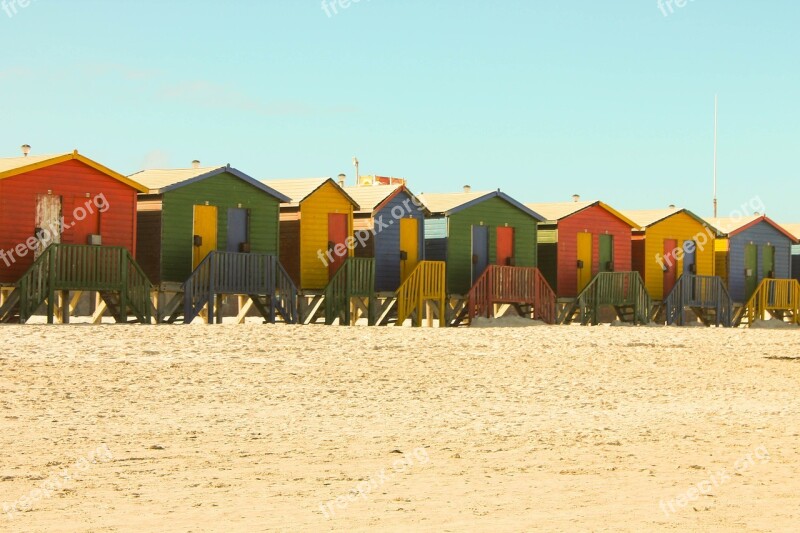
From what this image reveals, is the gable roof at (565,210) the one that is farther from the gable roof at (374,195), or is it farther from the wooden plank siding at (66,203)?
the wooden plank siding at (66,203)

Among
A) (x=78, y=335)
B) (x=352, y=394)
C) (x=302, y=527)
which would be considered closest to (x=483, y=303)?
(x=78, y=335)

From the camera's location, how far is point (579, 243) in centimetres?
3734

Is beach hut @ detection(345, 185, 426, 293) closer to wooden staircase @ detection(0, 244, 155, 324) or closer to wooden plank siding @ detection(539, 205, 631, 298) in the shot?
wooden plank siding @ detection(539, 205, 631, 298)

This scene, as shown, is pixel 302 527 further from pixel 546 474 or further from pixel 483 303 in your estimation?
pixel 483 303

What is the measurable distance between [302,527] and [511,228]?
26.6m

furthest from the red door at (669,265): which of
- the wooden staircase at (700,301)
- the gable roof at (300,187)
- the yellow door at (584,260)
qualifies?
the gable roof at (300,187)

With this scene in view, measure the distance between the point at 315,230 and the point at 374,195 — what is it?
2.42 metres

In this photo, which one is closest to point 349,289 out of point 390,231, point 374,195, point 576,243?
point 390,231

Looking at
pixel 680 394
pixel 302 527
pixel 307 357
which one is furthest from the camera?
pixel 307 357

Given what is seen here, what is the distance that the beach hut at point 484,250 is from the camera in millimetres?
33125

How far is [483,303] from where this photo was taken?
32875 millimetres

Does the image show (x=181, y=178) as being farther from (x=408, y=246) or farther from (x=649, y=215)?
(x=649, y=215)

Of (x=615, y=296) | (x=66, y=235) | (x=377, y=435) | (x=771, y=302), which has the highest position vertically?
(x=66, y=235)

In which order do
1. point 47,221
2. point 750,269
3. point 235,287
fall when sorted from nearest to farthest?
point 47,221 < point 235,287 < point 750,269
